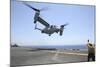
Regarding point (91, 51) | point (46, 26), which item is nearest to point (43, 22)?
point (46, 26)

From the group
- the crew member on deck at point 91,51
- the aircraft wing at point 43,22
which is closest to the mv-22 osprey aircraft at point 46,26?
the aircraft wing at point 43,22

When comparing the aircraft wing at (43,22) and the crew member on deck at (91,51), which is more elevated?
the aircraft wing at (43,22)

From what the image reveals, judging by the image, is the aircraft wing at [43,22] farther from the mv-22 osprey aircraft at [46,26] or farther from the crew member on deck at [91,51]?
the crew member on deck at [91,51]

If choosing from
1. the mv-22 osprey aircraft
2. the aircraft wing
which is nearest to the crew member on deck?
the mv-22 osprey aircraft

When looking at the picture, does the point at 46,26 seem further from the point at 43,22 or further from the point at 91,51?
the point at 91,51

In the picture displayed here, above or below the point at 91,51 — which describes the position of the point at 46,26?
above

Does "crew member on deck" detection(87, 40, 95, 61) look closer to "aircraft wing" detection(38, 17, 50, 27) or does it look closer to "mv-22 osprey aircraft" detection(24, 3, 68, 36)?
"mv-22 osprey aircraft" detection(24, 3, 68, 36)

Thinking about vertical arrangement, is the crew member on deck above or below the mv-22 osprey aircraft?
below

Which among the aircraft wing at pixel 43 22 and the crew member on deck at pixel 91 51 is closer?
the aircraft wing at pixel 43 22

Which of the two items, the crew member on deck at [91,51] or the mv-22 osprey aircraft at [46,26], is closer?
the mv-22 osprey aircraft at [46,26]
